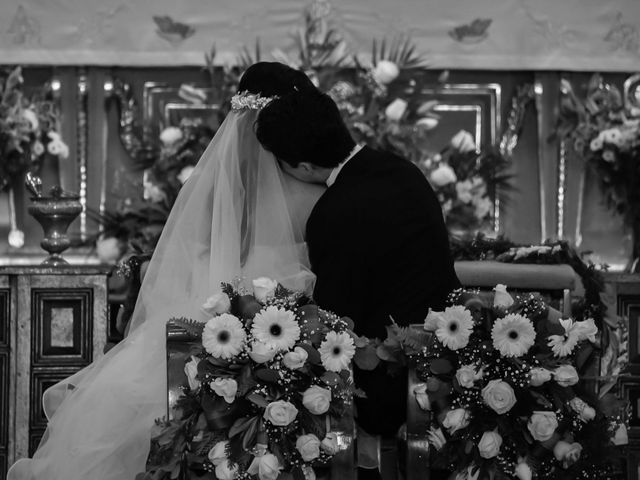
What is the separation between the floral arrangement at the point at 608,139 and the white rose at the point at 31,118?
122 inches

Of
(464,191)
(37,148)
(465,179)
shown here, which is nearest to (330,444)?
(464,191)

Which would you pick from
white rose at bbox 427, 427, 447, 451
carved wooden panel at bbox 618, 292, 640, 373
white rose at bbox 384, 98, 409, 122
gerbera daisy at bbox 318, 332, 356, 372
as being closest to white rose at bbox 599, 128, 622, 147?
white rose at bbox 384, 98, 409, 122

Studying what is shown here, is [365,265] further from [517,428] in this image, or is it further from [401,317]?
[517,428]

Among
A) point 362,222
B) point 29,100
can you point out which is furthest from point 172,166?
point 362,222

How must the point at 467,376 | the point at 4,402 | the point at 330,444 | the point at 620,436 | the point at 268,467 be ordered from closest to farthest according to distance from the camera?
the point at 268,467 → the point at 330,444 → the point at 467,376 → the point at 620,436 → the point at 4,402

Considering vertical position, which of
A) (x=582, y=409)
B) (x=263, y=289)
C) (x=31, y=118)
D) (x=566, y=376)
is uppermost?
(x=31, y=118)

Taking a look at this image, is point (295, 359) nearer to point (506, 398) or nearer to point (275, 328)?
point (275, 328)

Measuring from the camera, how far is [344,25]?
22.7 feet

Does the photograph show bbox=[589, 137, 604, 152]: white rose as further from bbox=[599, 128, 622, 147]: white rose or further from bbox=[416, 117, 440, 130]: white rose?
bbox=[416, 117, 440, 130]: white rose

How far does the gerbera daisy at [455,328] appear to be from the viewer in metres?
3.38

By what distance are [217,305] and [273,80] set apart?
0.99 meters

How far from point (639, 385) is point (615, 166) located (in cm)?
175

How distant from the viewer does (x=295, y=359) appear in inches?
127

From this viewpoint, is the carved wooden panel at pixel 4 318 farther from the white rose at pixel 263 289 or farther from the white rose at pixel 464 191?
the white rose at pixel 464 191
